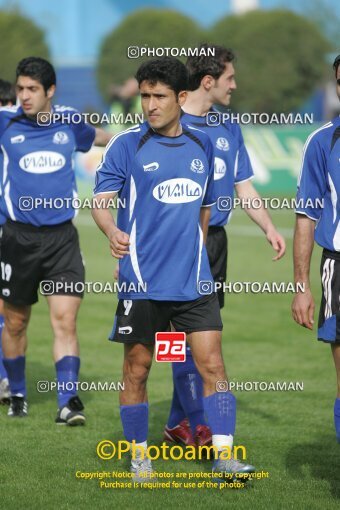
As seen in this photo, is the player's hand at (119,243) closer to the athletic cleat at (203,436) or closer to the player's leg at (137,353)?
the player's leg at (137,353)

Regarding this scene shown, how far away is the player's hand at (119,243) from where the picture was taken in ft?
19.6

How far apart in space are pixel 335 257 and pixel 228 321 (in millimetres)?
7106

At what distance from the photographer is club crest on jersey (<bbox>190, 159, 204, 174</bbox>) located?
20.7 ft

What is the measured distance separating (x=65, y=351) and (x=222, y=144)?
195 cm

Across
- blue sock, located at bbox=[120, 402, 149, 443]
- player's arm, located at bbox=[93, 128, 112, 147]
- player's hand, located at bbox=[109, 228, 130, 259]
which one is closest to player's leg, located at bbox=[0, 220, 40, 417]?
player's arm, located at bbox=[93, 128, 112, 147]

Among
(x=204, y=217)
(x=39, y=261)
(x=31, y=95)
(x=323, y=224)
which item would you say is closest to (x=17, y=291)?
(x=39, y=261)

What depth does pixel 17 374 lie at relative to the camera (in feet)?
27.7

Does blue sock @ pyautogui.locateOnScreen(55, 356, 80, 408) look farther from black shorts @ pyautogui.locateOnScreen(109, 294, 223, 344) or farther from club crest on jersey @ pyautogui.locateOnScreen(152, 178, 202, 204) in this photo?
club crest on jersey @ pyautogui.locateOnScreen(152, 178, 202, 204)

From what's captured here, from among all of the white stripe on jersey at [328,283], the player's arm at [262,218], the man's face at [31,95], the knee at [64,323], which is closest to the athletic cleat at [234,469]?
the white stripe on jersey at [328,283]

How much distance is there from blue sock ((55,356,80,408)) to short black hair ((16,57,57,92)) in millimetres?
2008

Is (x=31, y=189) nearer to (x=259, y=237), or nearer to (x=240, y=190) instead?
(x=240, y=190)

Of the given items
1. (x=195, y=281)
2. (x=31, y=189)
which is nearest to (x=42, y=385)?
(x=31, y=189)

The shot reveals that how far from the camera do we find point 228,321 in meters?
13.0

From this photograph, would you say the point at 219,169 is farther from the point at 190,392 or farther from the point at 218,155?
the point at 190,392
